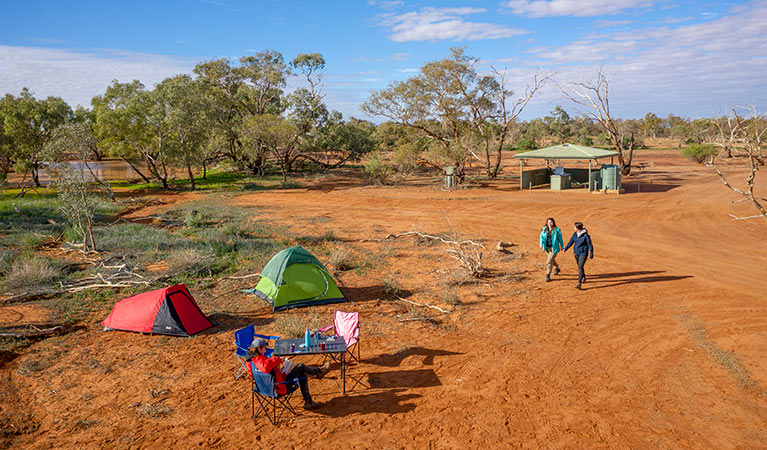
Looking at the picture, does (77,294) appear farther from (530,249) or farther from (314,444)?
(530,249)

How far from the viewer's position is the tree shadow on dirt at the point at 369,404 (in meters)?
6.70

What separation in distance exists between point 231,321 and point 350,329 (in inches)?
132

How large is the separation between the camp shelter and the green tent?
22.1 m

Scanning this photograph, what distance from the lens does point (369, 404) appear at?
689 centimetres

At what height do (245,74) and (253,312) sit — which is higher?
(245,74)

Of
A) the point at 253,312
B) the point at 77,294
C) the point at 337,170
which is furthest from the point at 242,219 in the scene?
the point at 337,170

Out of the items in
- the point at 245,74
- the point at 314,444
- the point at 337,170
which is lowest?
the point at 314,444

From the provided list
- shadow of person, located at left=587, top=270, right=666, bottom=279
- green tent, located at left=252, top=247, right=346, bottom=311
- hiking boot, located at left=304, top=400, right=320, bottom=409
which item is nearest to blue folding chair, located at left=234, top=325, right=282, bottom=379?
hiking boot, located at left=304, top=400, right=320, bottom=409

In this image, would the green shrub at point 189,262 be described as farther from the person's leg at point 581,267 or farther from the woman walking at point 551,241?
the person's leg at point 581,267

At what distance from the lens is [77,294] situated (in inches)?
463

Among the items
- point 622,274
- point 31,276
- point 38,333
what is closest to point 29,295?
point 31,276

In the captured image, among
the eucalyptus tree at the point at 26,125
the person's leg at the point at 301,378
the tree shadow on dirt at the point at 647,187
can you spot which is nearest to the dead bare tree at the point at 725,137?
the person's leg at the point at 301,378

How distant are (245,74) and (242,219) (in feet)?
91.5

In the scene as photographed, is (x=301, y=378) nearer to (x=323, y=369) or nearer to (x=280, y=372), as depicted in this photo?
(x=280, y=372)
